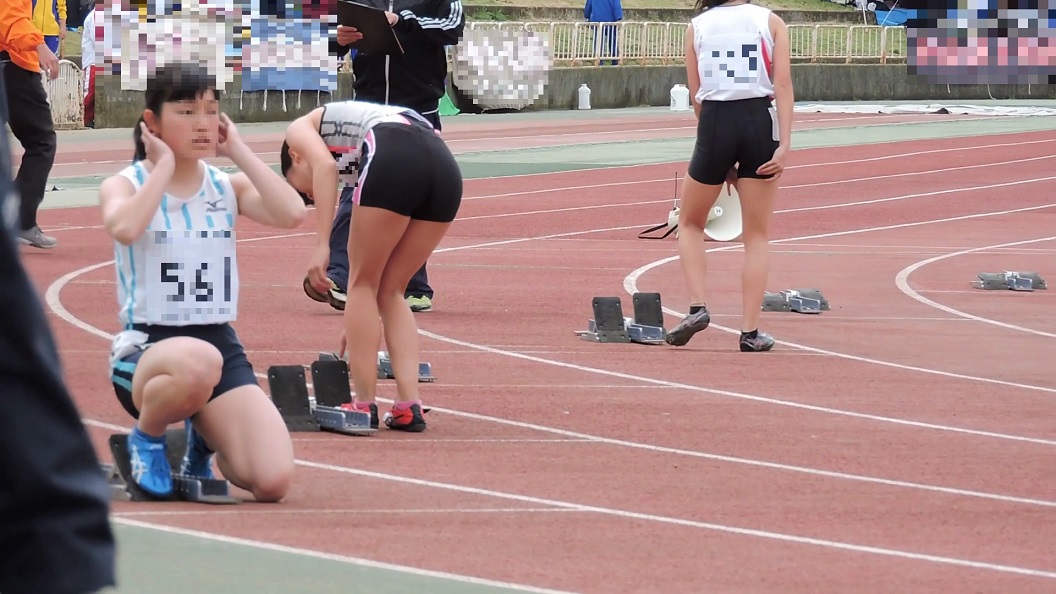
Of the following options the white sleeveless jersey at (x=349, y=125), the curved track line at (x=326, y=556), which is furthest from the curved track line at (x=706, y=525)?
the white sleeveless jersey at (x=349, y=125)

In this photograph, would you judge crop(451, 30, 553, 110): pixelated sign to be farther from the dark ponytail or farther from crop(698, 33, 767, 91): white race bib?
the dark ponytail

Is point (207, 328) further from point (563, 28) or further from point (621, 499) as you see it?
point (563, 28)

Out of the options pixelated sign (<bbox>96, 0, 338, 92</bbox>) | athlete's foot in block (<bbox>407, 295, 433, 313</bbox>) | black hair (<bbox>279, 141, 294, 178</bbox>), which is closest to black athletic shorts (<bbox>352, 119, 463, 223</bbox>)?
black hair (<bbox>279, 141, 294, 178</bbox>)

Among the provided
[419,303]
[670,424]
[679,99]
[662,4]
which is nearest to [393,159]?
[670,424]

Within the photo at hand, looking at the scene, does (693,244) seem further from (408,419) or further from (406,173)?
(406,173)

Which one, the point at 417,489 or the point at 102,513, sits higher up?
the point at 102,513

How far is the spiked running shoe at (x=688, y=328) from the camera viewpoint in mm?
10594

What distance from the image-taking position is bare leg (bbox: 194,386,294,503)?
630cm

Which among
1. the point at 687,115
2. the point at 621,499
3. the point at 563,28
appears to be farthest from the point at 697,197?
the point at 563,28

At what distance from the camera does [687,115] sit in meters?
36.2

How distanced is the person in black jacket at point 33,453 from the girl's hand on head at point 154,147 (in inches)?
169

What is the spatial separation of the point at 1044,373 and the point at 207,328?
17.3ft

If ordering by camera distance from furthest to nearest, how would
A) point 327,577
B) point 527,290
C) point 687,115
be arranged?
point 687,115 → point 527,290 → point 327,577

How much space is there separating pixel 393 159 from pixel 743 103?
130 inches
